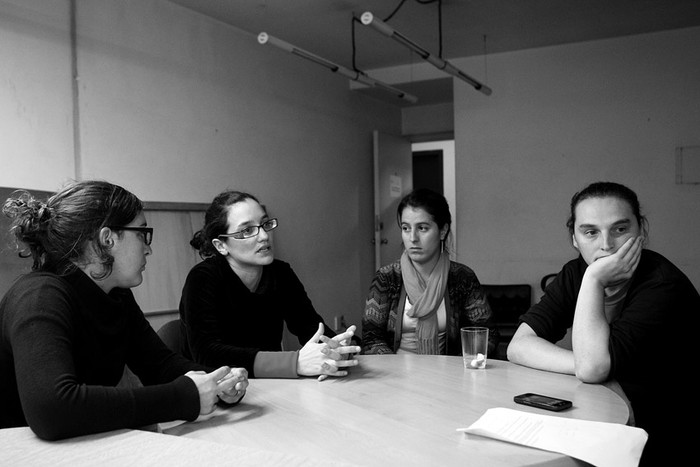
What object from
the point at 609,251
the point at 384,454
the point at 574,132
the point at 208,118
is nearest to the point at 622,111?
the point at 574,132

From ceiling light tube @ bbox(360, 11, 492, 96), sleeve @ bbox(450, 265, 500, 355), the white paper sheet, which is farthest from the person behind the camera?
ceiling light tube @ bbox(360, 11, 492, 96)

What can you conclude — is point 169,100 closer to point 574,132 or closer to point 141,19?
point 141,19

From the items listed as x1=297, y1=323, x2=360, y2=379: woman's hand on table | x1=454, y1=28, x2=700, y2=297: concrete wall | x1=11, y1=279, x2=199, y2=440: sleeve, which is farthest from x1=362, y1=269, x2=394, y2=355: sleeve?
x1=454, y1=28, x2=700, y2=297: concrete wall

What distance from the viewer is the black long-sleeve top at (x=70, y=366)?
3.85 ft

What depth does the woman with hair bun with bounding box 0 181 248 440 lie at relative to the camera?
119cm

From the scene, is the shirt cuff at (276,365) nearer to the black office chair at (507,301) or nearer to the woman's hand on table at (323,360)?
the woman's hand on table at (323,360)

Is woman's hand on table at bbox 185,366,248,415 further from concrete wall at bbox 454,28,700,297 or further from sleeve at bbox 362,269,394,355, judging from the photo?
concrete wall at bbox 454,28,700,297

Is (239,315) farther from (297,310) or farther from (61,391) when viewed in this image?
(61,391)

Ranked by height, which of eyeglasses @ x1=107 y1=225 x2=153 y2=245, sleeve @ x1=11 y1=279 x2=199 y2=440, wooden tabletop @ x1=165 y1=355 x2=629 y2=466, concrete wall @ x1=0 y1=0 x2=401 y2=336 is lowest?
wooden tabletop @ x1=165 y1=355 x2=629 y2=466

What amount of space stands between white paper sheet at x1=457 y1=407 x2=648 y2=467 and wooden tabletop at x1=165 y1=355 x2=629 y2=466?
0.02 m

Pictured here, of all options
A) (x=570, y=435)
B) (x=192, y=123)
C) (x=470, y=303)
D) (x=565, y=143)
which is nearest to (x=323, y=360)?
(x=570, y=435)

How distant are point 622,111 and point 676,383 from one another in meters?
3.93

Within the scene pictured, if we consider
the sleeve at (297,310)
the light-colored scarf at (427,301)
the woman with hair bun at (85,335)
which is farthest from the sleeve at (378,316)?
the woman with hair bun at (85,335)

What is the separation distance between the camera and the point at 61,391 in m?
1.18
